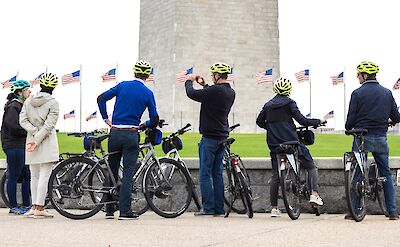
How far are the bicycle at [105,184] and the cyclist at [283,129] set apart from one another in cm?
104

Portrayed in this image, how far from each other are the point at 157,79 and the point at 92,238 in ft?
124

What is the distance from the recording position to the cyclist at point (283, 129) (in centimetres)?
1045

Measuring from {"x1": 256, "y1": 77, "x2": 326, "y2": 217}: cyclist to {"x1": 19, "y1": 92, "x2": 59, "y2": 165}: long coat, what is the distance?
249 centimetres

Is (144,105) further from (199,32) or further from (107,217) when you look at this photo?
(199,32)

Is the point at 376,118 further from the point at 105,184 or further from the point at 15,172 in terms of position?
the point at 15,172

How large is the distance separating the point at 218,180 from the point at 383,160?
193cm

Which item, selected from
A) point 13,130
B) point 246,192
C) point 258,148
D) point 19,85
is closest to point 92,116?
point 258,148

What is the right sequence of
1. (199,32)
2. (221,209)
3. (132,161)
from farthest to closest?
1. (199,32)
2. (221,209)
3. (132,161)

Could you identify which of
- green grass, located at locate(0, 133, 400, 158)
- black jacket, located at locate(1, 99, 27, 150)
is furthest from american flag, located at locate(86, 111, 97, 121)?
black jacket, located at locate(1, 99, 27, 150)

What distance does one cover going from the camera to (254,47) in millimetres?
45094

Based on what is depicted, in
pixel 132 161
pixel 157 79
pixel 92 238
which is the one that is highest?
pixel 157 79

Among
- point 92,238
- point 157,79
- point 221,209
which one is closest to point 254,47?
point 157,79

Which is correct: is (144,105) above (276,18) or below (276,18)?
below

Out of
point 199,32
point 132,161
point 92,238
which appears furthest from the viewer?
point 199,32
